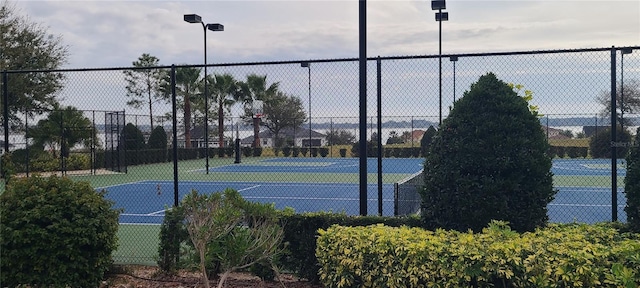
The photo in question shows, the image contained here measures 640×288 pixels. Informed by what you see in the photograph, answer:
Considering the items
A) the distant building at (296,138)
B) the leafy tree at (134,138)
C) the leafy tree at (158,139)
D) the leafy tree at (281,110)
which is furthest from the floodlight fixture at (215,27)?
the distant building at (296,138)

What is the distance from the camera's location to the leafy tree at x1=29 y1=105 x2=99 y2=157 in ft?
79.8

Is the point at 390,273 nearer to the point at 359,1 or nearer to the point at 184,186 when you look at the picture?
the point at 359,1

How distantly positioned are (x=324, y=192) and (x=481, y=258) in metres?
13.7

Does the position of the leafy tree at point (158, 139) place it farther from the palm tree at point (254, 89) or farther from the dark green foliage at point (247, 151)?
the palm tree at point (254, 89)

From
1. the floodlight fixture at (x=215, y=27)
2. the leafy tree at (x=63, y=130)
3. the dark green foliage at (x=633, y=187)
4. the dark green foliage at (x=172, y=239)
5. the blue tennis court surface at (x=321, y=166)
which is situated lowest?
the blue tennis court surface at (x=321, y=166)

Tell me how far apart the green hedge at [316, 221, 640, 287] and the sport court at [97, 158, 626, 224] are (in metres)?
7.11

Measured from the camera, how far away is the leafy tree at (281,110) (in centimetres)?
3462

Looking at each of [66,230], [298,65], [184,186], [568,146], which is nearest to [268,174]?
[184,186]

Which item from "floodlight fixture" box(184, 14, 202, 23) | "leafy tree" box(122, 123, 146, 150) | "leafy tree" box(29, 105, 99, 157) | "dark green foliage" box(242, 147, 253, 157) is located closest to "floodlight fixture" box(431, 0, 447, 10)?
"floodlight fixture" box(184, 14, 202, 23)

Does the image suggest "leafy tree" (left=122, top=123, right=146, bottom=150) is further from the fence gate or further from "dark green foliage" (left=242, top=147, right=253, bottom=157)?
"dark green foliage" (left=242, top=147, right=253, bottom=157)

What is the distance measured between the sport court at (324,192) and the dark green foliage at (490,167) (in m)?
7.08

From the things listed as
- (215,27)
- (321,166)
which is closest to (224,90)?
(321,166)

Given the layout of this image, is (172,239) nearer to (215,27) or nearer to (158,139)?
(215,27)

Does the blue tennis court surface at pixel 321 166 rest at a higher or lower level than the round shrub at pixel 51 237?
lower
